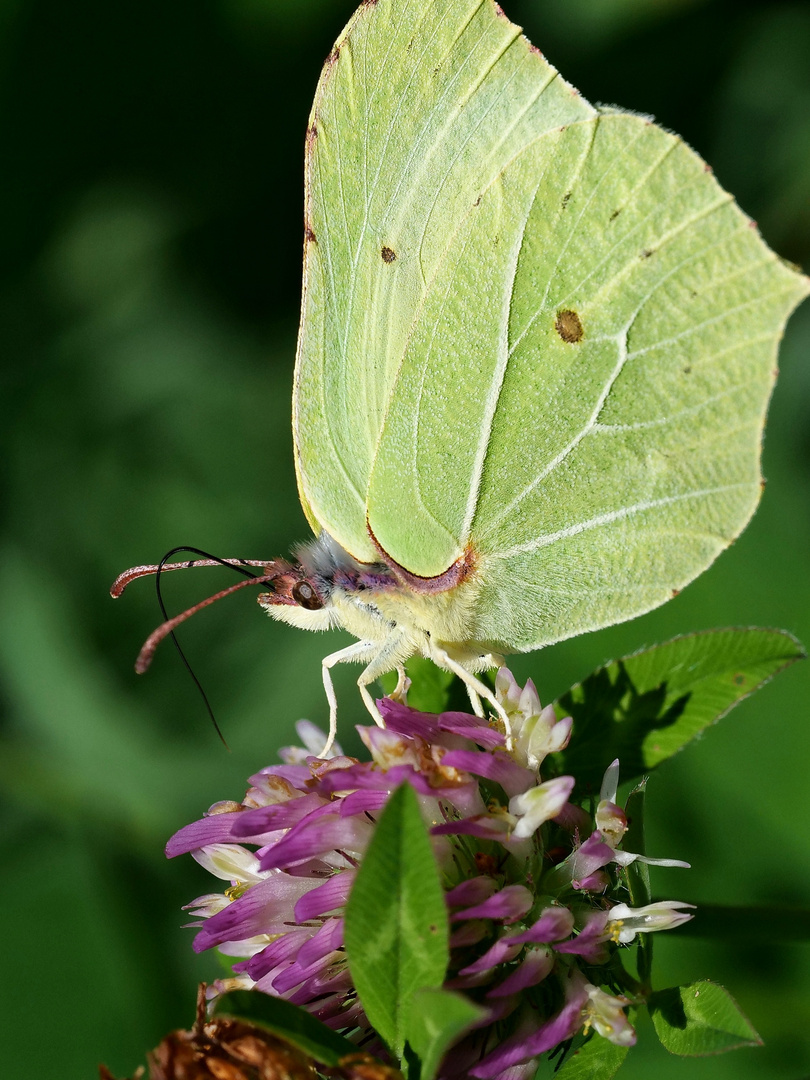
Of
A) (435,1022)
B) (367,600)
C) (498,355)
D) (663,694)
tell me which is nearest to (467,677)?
(367,600)

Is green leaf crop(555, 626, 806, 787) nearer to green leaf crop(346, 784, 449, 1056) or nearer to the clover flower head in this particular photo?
the clover flower head

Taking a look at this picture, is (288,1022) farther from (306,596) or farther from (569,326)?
(569,326)

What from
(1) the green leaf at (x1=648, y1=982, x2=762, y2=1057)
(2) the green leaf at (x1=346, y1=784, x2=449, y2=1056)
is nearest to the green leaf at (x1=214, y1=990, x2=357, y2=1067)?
(2) the green leaf at (x1=346, y1=784, x2=449, y2=1056)

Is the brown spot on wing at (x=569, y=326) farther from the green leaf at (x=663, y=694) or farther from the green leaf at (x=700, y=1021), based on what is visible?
the green leaf at (x=700, y=1021)

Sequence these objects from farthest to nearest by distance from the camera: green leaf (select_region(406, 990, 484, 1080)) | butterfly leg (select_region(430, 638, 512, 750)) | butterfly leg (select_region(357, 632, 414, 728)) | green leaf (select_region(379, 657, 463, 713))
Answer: green leaf (select_region(379, 657, 463, 713))
butterfly leg (select_region(357, 632, 414, 728))
butterfly leg (select_region(430, 638, 512, 750))
green leaf (select_region(406, 990, 484, 1080))

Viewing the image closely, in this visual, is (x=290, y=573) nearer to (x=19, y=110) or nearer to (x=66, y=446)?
(x=66, y=446)
